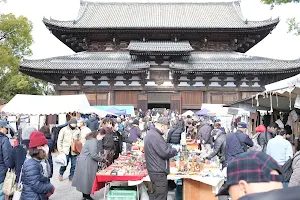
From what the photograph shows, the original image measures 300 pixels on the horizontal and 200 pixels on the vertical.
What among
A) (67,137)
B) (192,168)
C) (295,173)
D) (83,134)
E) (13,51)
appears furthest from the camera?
(13,51)

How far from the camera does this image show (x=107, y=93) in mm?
24875

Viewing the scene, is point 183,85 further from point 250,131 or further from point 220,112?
point 250,131

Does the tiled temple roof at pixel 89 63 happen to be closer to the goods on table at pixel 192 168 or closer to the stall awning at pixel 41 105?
the stall awning at pixel 41 105

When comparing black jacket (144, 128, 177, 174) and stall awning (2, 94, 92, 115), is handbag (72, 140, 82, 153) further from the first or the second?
black jacket (144, 128, 177, 174)

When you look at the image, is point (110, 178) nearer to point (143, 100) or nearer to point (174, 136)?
point (174, 136)

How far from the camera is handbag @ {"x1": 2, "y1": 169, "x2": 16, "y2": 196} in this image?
6146 mm

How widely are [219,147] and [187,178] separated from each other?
8.28 feet

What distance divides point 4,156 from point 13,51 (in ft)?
121

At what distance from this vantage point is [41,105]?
12.4 meters

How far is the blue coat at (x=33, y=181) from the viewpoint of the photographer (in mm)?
5000

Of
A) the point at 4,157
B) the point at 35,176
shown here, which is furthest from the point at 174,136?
the point at 35,176

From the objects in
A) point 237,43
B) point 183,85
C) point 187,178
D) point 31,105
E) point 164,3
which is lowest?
point 187,178

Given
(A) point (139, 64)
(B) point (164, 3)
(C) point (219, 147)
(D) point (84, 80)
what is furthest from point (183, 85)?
(C) point (219, 147)

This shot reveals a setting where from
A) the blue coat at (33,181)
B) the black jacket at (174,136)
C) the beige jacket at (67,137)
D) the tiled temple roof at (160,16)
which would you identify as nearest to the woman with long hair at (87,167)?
the beige jacket at (67,137)
